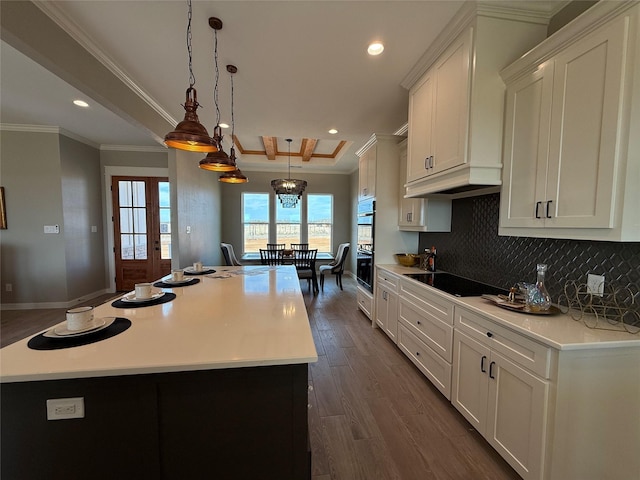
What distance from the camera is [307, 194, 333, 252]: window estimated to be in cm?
721

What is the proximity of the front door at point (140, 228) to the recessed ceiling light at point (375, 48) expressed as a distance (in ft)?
14.8

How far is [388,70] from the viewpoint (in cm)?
237

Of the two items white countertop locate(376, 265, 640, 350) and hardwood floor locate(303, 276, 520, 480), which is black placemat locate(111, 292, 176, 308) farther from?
white countertop locate(376, 265, 640, 350)

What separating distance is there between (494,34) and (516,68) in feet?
0.95

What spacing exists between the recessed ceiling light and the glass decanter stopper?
189 centimetres

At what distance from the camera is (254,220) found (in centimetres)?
706

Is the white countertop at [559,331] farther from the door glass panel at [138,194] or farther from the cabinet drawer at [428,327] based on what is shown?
the door glass panel at [138,194]

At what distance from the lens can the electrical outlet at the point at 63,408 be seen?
937 millimetres

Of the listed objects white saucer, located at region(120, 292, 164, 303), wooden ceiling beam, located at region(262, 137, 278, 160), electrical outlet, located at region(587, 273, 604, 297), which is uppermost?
wooden ceiling beam, located at region(262, 137, 278, 160)

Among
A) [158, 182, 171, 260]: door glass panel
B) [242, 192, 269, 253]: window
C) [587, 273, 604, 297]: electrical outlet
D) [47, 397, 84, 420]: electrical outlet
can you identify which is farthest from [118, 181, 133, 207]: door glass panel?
[587, 273, 604, 297]: electrical outlet

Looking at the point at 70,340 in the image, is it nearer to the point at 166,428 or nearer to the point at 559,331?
the point at 166,428

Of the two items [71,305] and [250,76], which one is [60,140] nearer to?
[71,305]

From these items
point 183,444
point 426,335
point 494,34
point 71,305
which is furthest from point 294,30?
point 71,305

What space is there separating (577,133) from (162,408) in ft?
7.31
